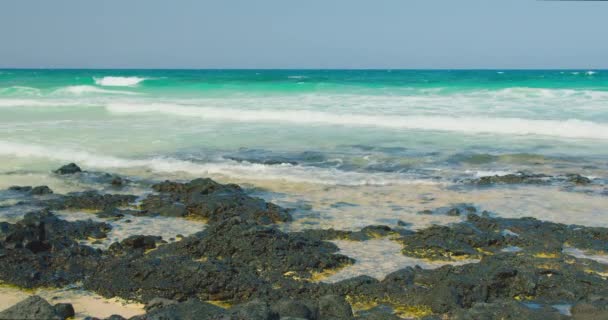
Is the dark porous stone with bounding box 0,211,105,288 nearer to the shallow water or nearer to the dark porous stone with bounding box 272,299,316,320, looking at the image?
the shallow water

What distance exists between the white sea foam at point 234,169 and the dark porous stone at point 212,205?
2.07 m

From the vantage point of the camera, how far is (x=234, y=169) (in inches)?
494

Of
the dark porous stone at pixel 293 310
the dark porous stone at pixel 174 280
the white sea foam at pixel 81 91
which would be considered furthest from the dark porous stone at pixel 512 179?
the white sea foam at pixel 81 91

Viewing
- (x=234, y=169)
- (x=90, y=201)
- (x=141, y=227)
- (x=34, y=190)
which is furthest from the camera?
(x=234, y=169)

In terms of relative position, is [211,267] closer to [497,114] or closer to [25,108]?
[497,114]

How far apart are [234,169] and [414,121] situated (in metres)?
11.3

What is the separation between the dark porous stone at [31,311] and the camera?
4543mm

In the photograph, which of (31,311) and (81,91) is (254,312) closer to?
(31,311)

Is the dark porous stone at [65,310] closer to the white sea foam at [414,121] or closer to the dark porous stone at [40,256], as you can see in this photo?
the dark porous stone at [40,256]

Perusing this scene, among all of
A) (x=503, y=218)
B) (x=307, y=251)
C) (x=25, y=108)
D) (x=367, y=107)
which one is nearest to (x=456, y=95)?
(x=367, y=107)

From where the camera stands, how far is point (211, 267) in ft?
19.5

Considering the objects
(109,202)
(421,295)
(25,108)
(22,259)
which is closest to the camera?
(421,295)

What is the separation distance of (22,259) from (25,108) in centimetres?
2489

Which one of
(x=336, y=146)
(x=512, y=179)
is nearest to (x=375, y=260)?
(x=512, y=179)
